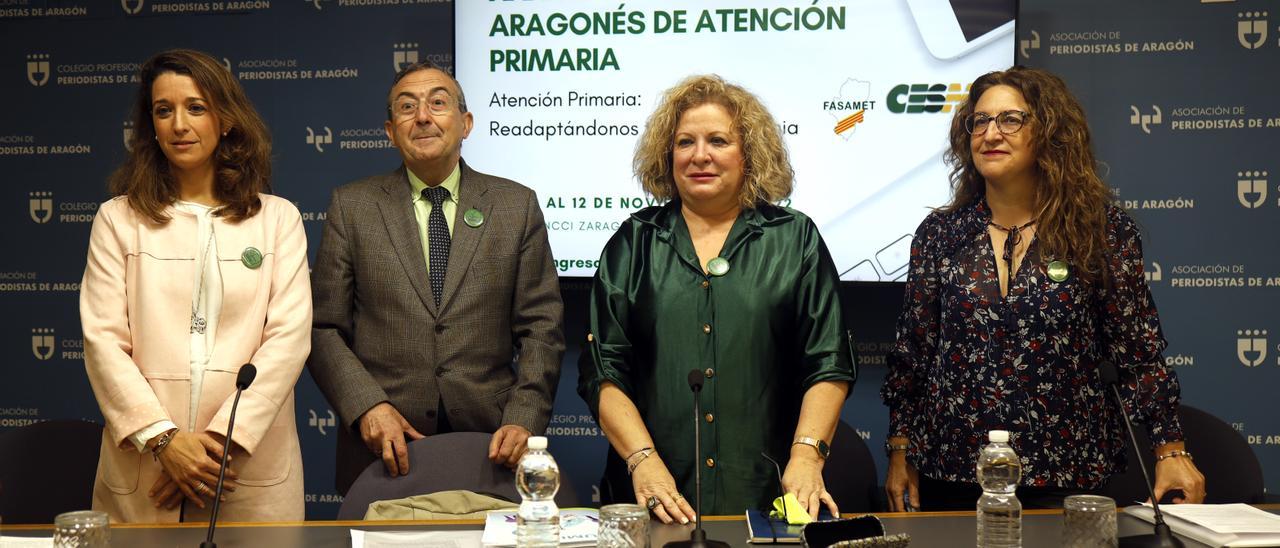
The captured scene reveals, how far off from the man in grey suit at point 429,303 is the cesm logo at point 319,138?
1.31m

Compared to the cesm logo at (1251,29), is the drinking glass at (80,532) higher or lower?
lower

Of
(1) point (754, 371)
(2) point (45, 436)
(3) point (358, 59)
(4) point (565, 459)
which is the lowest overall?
(4) point (565, 459)

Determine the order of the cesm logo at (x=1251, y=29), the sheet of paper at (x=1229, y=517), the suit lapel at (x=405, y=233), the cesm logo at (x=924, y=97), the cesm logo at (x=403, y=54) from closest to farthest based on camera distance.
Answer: the sheet of paper at (x=1229, y=517) → the suit lapel at (x=405, y=233) → the cesm logo at (x=924, y=97) → the cesm logo at (x=1251, y=29) → the cesm logo at (x=403, y=54)

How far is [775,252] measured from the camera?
8.72ft

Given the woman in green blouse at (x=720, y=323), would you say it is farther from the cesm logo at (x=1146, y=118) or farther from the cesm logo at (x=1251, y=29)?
the cesm logo at (x=1251, y=29)

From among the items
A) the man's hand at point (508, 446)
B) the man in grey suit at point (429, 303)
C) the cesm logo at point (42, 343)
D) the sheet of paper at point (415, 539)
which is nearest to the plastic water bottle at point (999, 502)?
the sheet of paper at point (415, 539)

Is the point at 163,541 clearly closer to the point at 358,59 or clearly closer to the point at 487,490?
the point at 487,490

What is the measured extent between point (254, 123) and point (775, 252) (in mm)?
1418

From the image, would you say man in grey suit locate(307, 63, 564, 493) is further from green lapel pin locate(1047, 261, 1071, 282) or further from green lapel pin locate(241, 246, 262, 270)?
green lapel pin locate(1047, 261, 1071, 282)

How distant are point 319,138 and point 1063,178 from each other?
9.51 ft

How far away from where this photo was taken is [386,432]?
280 centimetres

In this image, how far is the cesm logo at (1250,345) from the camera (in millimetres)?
4035

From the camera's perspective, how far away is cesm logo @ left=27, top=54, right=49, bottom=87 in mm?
4438

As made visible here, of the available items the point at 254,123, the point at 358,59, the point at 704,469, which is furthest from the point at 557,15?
the point at 704,469
